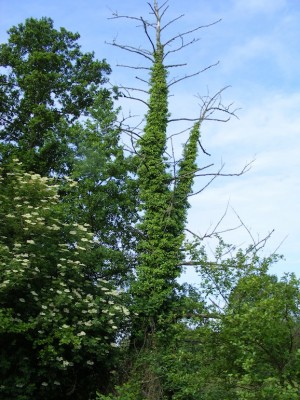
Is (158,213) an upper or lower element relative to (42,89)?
lower

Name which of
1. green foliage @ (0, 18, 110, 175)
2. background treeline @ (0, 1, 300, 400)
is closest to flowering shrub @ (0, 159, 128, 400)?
background treeline @ (0, 1, 300, 400)

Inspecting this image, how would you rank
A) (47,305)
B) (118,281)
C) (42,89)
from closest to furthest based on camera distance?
(47,305) < (118,281) < (42,89)

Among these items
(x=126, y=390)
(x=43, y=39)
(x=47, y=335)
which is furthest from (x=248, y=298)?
(x=43, y=39)

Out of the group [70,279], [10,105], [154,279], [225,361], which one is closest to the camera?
[225,361]

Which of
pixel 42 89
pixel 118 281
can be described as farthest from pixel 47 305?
pixel 42 89

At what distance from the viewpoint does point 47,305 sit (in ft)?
31.2

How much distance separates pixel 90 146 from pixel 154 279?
415 centimetres

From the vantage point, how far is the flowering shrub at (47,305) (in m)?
9.12

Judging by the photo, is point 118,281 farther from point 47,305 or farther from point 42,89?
point 42,89

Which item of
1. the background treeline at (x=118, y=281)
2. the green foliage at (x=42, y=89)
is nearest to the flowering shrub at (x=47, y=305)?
the background treeline at (x=118, y=281)

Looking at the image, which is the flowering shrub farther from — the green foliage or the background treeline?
the green foliage

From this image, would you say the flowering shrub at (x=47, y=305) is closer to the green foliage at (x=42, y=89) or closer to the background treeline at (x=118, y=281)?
the background treeline at (x=118, y=281)

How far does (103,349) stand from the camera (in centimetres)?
963

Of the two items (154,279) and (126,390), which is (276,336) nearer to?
(126,390)
